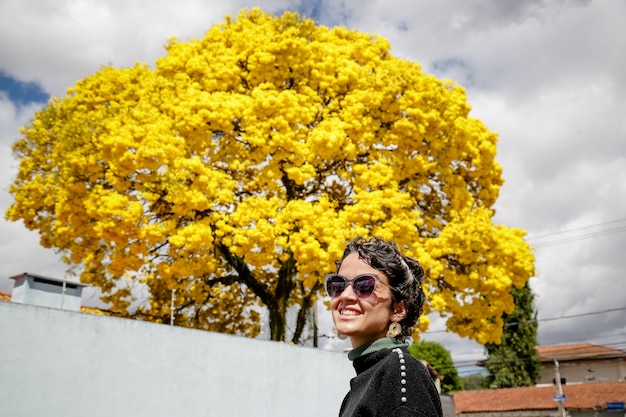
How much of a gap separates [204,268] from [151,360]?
538 cm

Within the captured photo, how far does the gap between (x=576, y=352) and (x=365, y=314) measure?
4905cm

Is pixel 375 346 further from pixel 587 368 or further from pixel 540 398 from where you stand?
pixel 587 368

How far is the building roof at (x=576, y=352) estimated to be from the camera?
39531 mm

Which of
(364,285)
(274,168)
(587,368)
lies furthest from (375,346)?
(587,368)

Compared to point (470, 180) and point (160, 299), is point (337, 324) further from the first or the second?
point (160, 299)

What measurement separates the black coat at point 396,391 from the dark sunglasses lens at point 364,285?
266 millimetres

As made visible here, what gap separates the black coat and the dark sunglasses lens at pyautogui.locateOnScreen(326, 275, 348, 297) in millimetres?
366

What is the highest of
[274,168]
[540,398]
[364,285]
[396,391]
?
[274,168]

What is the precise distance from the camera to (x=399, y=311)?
2195 millimetres

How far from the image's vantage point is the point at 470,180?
14.8 meters

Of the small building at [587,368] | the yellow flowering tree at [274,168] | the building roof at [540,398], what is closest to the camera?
the yellow flowering tree at [274,168]

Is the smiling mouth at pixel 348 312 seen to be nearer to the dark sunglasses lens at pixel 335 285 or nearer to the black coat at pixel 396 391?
the dark sunglasses lens at pixel 335 285

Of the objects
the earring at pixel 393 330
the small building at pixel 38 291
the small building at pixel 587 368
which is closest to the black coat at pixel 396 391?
the earring at pixel 393 330

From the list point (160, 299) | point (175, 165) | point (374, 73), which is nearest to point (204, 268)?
point (175, 165)
